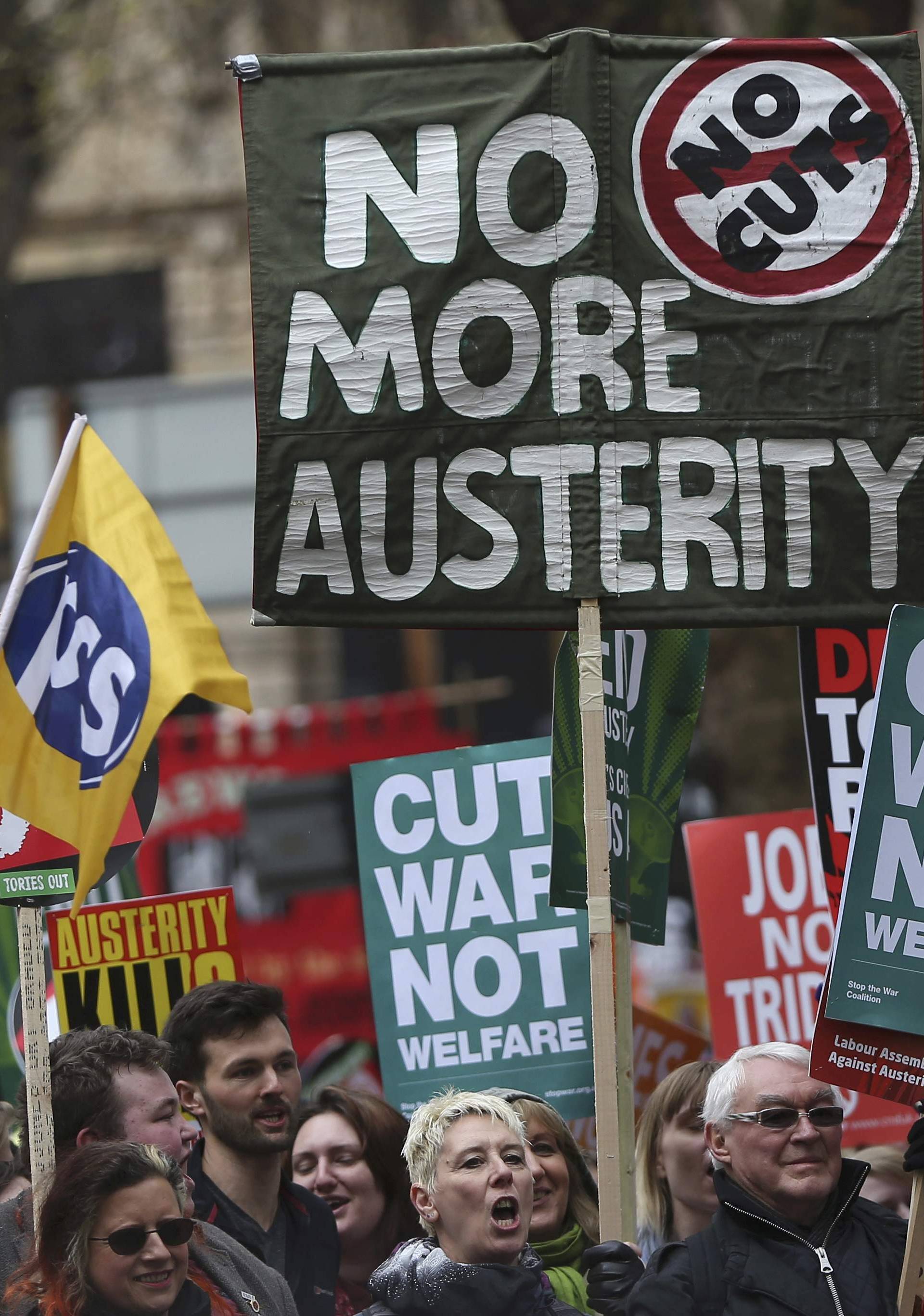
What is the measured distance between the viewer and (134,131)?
18312 mm

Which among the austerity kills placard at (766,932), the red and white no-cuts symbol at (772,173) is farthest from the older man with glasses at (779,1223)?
the austerity kills placard at (766,932)

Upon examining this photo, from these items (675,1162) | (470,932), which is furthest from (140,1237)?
(470,932)

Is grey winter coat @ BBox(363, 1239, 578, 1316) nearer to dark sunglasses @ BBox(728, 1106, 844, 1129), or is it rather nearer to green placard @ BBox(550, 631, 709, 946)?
dark sunglasses @ BBox(728, 1106, 844, 1129)

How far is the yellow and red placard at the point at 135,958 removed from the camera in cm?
525

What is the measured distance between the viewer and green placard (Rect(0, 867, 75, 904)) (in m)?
4.56

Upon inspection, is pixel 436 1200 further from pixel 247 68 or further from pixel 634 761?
pixel 247 68

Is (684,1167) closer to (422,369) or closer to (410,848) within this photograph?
(410,848)

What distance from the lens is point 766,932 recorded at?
5.98 m

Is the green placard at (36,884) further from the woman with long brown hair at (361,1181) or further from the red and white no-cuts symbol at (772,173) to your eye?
the red and white no-cuts symbol at (772,173)

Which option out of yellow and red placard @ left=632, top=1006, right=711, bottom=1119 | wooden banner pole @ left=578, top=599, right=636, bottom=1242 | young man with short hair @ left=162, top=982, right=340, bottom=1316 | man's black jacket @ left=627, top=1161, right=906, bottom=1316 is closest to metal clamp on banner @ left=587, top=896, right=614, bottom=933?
wooden banner pole @ left=578, top=599, right=636, bottom=1242

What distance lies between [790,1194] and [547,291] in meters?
1.77

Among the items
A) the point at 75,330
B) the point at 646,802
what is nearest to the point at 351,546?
the point at 646,802

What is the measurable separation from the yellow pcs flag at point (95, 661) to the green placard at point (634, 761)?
0.68m

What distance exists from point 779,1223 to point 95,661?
6.18ft
